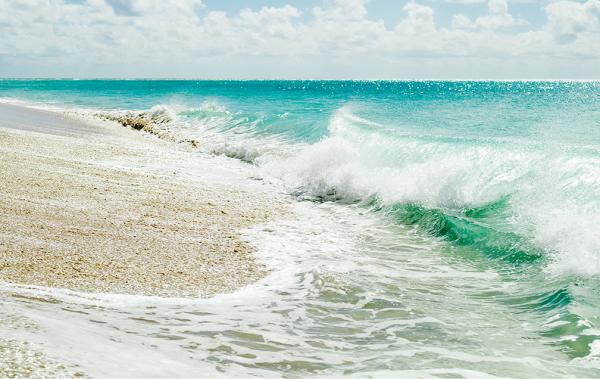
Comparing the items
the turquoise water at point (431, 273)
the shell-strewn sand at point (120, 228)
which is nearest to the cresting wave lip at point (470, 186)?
the turquoise water at point (431, 273)

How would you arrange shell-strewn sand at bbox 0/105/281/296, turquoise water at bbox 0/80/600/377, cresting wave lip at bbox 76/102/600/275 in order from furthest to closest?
cresting wave lip at bbox 76/102/600/275 < shell-strewn sand at bbox 0/105/281/296 < turquoise water at bbox 0/80/600/377

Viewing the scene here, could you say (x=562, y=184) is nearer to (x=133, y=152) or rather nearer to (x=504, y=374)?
(x=504, y=374)

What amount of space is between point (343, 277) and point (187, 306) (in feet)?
8.91

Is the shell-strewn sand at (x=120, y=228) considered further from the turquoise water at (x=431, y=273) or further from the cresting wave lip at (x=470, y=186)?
the cresting wave lip at (x=470, y=186)

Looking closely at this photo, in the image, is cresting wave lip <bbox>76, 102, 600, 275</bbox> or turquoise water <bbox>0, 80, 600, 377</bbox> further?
cresting wave lip <bbox>76, 102, 600, 275</bbox>

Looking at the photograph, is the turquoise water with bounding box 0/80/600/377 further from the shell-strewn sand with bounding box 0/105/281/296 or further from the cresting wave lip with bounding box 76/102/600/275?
the shell-strewn sand with bounding box 0/105/281/296

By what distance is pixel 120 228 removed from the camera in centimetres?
1122

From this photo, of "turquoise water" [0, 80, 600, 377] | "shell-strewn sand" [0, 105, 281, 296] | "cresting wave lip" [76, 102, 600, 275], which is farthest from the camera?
"cresting wave lip" [76, 102, 600, 275]

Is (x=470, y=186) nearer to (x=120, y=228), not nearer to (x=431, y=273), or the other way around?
(x=431, y=273)

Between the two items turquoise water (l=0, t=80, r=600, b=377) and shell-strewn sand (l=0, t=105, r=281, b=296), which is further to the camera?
shell-strewn sand (l=0, t=105, r=281, b=296)

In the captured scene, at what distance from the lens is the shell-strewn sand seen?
8.47m

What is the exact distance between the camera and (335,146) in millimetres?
20484

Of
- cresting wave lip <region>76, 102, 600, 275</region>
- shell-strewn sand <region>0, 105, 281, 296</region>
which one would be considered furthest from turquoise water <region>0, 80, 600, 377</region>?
shell-strewn sand <region>0, 105, 281, 296</region>

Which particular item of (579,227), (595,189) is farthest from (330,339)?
(595,189)
